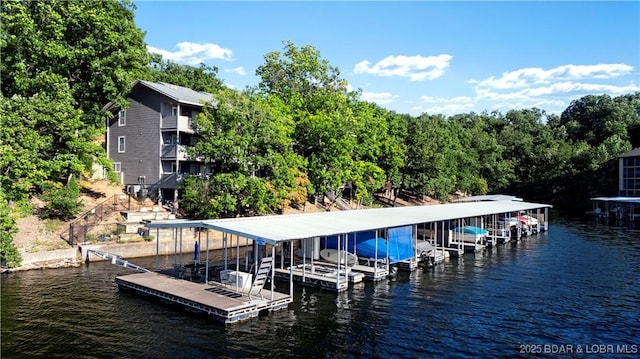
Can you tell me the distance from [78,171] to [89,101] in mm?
11128

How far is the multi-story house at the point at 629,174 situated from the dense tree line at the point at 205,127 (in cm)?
3191

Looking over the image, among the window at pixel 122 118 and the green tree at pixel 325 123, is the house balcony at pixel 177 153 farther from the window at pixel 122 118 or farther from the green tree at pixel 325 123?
the green tree at pixel 325 123

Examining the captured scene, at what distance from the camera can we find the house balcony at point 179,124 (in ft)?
151

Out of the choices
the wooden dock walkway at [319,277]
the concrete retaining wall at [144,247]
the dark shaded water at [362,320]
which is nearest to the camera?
the dark shaded water at [362,320]

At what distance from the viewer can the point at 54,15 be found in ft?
137

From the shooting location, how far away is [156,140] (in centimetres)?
4741

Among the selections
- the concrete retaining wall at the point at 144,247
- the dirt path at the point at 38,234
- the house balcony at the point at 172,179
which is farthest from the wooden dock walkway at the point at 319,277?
the house balcony at the point at 172,179

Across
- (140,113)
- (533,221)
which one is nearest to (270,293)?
(140,113)

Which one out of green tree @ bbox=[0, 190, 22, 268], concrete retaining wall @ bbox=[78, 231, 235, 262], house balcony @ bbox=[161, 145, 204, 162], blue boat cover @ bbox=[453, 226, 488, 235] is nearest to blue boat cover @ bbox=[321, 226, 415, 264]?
concrete retaining wall @ bbox=[78, 231, 235, 262]

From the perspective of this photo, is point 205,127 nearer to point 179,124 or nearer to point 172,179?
point 179,124

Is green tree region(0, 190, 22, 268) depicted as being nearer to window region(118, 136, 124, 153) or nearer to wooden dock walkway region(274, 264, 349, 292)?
wooden dock walkway region(274, 264, 349, 292)

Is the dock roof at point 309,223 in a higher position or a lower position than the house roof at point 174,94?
lower

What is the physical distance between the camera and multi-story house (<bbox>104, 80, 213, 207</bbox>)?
151ft

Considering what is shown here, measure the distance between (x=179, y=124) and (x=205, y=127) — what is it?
19.2 feet
